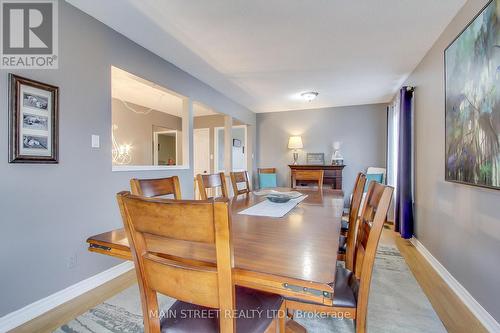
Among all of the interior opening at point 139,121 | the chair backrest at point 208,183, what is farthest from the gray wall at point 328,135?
the chair backrest at point 208,183

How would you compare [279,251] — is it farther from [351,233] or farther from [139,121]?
[139,121]

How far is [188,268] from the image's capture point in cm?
69

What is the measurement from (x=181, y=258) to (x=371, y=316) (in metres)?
1.52

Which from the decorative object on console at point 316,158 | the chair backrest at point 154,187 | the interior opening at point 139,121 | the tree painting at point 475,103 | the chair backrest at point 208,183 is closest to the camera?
the chair backrest at point 154,187

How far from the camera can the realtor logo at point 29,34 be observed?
5.20ft

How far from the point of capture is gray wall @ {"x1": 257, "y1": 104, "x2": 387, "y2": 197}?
495 centimetres


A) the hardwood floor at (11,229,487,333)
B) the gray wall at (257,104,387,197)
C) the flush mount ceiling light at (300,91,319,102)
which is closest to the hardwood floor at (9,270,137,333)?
the hardwood floor at (11,229,487,333)

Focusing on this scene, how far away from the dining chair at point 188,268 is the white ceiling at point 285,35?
190 centimetres

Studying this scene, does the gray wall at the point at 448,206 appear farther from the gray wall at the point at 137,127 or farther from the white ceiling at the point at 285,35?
the gray wall at the point at 137,127

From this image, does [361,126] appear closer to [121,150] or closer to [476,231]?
[476,231]

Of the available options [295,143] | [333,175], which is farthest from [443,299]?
[295,143]

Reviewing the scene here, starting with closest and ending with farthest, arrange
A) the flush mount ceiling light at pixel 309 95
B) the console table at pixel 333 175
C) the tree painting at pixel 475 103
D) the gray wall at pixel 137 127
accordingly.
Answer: the tree painting at pixel 475 103
the flush mount ceiling light at pixel 309 95
the gray wall at pixel 137 127
the console table at pixel 333 175

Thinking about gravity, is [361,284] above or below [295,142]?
below

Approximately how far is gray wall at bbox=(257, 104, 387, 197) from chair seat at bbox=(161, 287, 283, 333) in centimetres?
471
